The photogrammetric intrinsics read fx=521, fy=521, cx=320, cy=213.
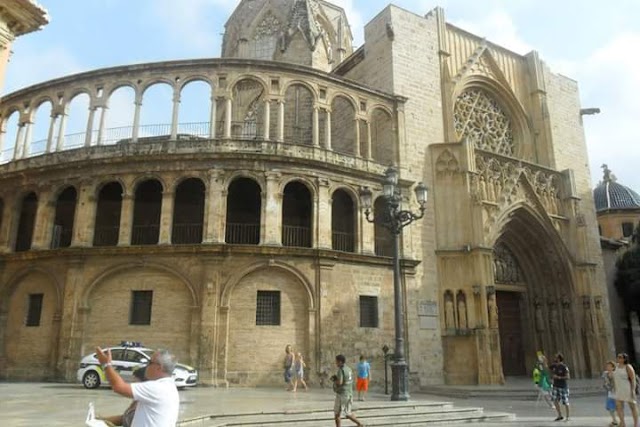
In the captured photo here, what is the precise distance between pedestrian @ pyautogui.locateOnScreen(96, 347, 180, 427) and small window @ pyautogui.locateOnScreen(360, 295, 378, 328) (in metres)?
16.3

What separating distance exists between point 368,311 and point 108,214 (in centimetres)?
1144

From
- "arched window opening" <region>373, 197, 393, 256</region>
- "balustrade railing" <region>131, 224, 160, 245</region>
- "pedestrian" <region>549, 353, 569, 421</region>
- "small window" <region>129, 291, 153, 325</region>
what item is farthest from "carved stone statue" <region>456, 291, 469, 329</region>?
"balustrade railing" <region>131, 224, 160, 245</region>

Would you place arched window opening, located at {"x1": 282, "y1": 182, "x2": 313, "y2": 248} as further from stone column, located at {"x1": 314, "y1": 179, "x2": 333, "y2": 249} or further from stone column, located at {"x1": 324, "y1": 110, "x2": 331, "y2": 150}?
stone column, located at {"x1": 324, "y1": 110, "x2": 331, "y2": 150}

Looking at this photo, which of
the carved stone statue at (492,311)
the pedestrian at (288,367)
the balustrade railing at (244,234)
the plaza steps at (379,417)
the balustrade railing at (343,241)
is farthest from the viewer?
the balustrade railing at (343,241)

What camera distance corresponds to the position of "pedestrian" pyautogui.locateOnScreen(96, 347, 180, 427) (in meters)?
3.86

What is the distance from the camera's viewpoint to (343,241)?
21859 mm

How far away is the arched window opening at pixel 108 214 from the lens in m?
21.0

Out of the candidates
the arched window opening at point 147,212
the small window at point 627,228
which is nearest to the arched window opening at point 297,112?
the arched window opening at point 147,212

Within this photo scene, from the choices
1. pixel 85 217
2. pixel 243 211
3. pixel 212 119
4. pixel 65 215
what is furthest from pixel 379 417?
pixel 65 215

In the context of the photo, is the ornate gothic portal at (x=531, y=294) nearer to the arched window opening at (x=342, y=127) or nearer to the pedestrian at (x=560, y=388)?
the arched window opening at (x=342, y=127)

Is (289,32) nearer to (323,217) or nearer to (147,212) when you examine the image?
(147,212)

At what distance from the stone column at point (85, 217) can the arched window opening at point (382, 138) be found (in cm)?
1192

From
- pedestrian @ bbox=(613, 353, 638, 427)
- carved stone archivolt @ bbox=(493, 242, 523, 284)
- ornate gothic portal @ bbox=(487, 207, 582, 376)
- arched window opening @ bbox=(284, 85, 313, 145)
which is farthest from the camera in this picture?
arched window opening @ bbox=(284, 85, 313, 145)

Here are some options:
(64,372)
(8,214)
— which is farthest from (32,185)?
(64,372)
